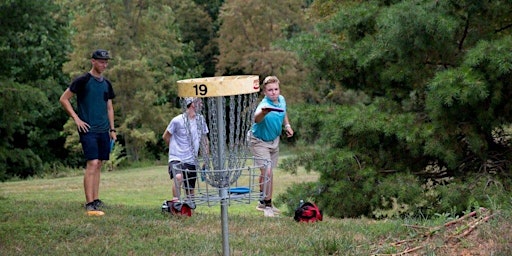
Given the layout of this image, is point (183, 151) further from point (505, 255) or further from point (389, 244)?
point (505, 255)

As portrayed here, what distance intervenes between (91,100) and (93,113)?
5.8 inches

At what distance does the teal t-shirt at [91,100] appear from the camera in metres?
8.80

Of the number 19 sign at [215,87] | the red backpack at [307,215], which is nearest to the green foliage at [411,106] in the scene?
the red backpack at [307,215]

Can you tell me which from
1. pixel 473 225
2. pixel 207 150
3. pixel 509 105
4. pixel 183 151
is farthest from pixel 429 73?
pixel 207 150

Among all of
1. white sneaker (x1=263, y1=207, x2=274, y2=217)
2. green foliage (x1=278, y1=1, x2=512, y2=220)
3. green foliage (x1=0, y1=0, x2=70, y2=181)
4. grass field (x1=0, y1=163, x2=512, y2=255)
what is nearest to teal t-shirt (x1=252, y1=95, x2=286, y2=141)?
white sneaker (x1=263, y1=207, x2=274, y2=217)

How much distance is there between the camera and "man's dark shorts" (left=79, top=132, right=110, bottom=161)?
29.0 feet

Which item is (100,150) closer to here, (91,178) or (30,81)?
(91,178)

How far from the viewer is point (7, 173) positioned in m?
34.6

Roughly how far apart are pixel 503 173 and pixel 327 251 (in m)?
5.21

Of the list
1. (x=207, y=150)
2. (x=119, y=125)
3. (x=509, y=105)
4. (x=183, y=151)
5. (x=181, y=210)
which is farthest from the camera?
(x=119, y=125)

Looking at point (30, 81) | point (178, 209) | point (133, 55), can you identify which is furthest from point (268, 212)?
point (133, 55)

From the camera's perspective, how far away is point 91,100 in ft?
29.0

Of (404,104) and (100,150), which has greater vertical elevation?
(404,104)

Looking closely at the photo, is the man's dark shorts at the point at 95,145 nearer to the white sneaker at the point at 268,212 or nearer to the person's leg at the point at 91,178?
the person's leg at the point at 91,178
